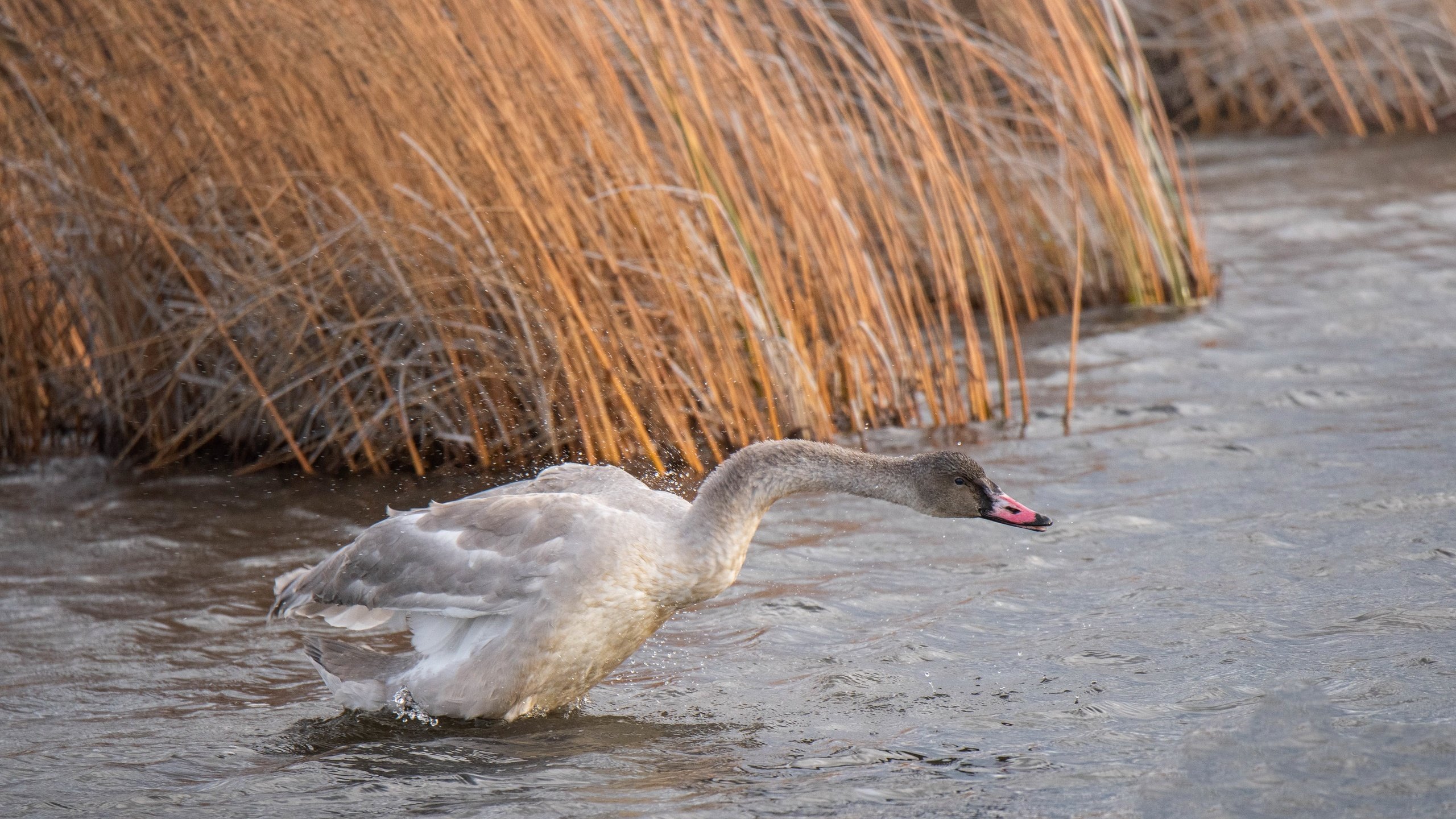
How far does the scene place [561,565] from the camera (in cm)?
397

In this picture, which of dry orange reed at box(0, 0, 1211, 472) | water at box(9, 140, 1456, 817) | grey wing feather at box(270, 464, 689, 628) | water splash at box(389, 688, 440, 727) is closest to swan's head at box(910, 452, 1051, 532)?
water at box(9, 140, 1456, 817)

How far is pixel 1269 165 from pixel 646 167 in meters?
7.87

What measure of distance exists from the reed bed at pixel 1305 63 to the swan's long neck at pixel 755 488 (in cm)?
782

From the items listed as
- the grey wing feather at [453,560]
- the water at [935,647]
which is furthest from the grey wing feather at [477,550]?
the water at [935,647]

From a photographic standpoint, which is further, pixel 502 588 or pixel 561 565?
pixel 502 588

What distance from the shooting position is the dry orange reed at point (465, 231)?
224 inches

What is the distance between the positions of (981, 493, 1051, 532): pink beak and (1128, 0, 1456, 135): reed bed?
7815 millimetres

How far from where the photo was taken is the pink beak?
3.99 meters

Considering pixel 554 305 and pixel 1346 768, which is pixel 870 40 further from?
pixel 1346 768

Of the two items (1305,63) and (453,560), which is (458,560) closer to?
(453,560)

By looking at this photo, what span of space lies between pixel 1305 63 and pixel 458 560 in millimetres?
10401

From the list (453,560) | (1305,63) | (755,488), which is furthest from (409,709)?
(1305,63)

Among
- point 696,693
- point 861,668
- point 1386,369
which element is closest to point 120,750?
point 696,693

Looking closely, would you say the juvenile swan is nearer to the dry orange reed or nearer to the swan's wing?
the swan's wing
